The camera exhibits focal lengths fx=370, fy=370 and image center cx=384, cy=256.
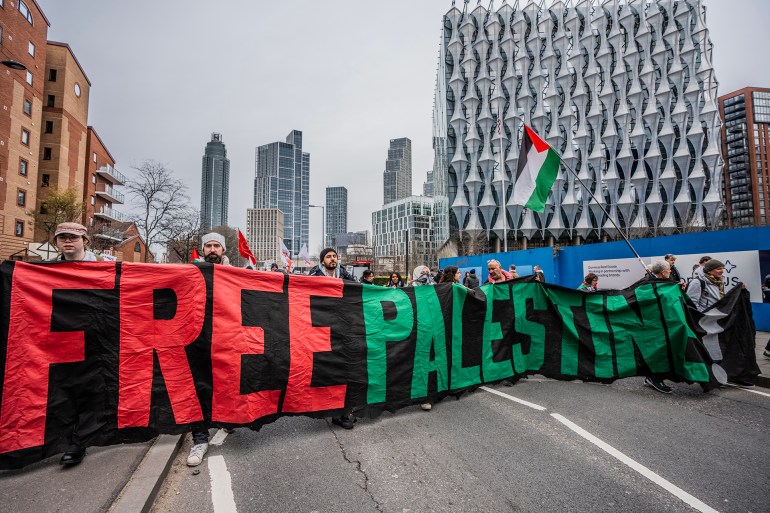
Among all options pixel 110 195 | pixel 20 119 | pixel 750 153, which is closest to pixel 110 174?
pixel 110 195

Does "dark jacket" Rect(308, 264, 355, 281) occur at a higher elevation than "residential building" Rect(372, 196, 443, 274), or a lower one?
lower

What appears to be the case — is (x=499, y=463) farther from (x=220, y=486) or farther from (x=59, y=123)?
(x=59, y=123)

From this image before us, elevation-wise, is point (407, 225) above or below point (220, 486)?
above

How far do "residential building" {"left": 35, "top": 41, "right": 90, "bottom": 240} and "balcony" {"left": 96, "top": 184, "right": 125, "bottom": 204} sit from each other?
6160 millimetres

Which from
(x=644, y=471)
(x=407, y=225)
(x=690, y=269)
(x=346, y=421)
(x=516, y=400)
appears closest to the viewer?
(x=644, y=471)

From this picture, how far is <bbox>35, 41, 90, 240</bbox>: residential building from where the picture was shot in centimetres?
3650

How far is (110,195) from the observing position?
47781 millimetres

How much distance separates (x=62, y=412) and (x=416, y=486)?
10.1 feet

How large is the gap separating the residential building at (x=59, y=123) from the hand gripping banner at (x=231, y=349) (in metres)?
42.8

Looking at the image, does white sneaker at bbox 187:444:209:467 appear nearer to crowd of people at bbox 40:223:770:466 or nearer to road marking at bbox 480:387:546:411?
crowd of people at bbox 40:223:770:466

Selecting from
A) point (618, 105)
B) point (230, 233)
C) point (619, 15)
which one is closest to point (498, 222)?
point (618, 105)

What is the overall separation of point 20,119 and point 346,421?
42227mm

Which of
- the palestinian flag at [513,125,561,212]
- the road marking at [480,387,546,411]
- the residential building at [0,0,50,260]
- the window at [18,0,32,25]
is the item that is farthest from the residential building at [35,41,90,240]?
the road marking at [480,387,546,411]

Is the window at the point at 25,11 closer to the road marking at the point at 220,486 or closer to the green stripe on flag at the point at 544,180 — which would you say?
the green stripe on flag at the point at 544,180
